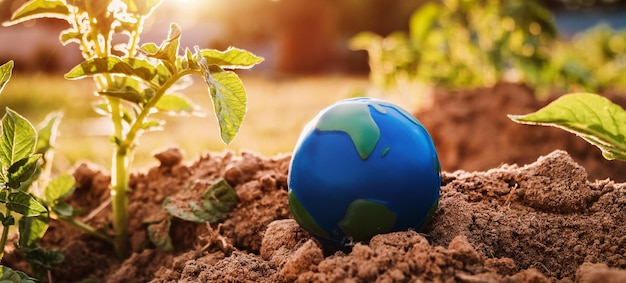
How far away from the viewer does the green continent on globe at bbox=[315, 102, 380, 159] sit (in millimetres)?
1712

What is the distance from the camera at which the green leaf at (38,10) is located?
190cm

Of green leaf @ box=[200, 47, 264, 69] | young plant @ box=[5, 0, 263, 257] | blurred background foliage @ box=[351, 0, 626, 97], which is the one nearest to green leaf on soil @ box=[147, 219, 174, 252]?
young plant @ box=[5, 0, 263, 257]

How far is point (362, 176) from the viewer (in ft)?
5.53

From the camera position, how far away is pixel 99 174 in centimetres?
264

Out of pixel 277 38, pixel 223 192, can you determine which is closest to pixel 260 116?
pixel 223 192

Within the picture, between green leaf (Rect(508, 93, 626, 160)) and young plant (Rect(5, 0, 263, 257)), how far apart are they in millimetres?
781

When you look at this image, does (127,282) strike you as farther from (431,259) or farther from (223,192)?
(431,259)

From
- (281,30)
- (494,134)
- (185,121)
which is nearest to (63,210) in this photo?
(494,134)

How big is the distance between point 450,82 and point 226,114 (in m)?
3.70

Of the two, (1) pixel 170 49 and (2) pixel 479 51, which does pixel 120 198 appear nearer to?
(1) pixel 170 49

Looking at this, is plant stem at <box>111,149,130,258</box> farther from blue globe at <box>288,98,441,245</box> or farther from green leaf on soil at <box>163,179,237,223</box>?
blue globe at <box>288,98,441,245</box>

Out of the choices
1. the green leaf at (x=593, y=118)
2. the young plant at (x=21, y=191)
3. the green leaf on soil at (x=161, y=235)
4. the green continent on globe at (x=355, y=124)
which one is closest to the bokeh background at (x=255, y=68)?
the young plant at (x=21, y=191)

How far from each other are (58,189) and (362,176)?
3.60 feet

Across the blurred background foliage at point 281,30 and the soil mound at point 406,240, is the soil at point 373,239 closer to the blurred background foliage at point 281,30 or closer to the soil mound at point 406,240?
the soil mound at point 406,240
